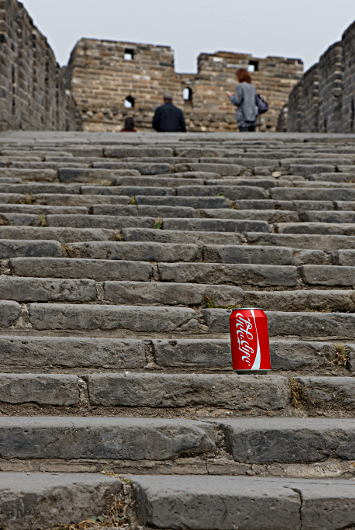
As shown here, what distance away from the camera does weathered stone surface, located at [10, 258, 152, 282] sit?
3.34 metres

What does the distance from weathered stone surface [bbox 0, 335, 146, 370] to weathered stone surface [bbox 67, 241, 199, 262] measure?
1.04m

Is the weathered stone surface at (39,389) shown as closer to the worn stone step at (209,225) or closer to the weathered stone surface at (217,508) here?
the weathered stone surface at (217,508)

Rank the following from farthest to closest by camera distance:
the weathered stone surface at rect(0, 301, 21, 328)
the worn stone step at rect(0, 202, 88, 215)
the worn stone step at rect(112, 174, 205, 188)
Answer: the worn stone step at rect(112, 174, 205, 188)
the worn stone step at rect(0, 202, 88, 215)
the weathered stone surface at rect(0, 301, 21, 328)

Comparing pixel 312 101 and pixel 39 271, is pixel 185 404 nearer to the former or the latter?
pixel 39 271

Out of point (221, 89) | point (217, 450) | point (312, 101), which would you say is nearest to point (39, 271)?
point (217, 450)

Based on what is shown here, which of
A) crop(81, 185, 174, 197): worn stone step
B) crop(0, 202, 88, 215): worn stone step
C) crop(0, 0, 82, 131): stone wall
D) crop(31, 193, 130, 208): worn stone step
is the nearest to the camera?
crop(0, 202, 88, 215): worn stone step

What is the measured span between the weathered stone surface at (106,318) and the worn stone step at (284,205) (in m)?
2.05

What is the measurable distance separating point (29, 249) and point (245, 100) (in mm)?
7565

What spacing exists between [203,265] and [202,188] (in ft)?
5.76

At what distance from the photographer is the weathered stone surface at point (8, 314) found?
2834 mm

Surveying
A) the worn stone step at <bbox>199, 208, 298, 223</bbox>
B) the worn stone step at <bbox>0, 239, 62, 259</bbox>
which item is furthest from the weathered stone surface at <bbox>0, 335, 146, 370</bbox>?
the worn stone step at <bbox>199, 208, 298, 223</bbox>

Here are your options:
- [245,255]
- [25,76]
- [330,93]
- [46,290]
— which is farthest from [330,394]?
[330,93]

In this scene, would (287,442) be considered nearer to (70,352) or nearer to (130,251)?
(70,352)

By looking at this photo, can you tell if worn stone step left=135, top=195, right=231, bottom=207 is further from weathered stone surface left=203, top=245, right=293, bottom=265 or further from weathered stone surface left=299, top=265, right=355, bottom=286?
weathered stone surface left=299, top=265, right=355, bottom=286
